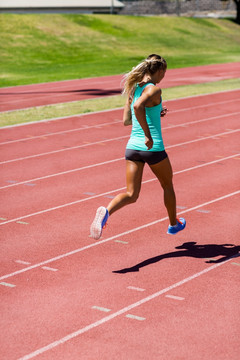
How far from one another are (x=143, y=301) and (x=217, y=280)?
0.90 m

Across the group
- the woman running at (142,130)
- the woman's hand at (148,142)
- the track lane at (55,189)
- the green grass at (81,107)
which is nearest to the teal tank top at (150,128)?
the woman running at (142,130)

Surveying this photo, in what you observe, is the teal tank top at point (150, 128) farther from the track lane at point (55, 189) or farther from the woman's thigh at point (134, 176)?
the track lane at point (55, 189)

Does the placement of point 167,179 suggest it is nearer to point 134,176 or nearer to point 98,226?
point 134,176

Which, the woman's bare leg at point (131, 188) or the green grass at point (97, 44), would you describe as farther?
the green grass at point (97, 44)

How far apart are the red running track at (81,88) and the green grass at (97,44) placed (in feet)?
6.83

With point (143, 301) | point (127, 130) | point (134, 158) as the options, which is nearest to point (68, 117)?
point (127, 130)

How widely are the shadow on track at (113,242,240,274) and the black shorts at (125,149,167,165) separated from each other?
106 centimetres

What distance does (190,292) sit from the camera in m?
6.05

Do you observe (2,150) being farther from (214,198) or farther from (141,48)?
(141,48)

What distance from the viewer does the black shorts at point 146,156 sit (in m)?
6.64

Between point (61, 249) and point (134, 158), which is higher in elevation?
point (134, 158)

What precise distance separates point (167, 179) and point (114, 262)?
1.04 meters

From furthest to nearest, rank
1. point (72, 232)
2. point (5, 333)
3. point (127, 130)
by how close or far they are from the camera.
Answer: point (127, 130) < point (72, 232) < point (5, 333)

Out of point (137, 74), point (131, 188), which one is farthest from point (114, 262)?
point (137, 74)
